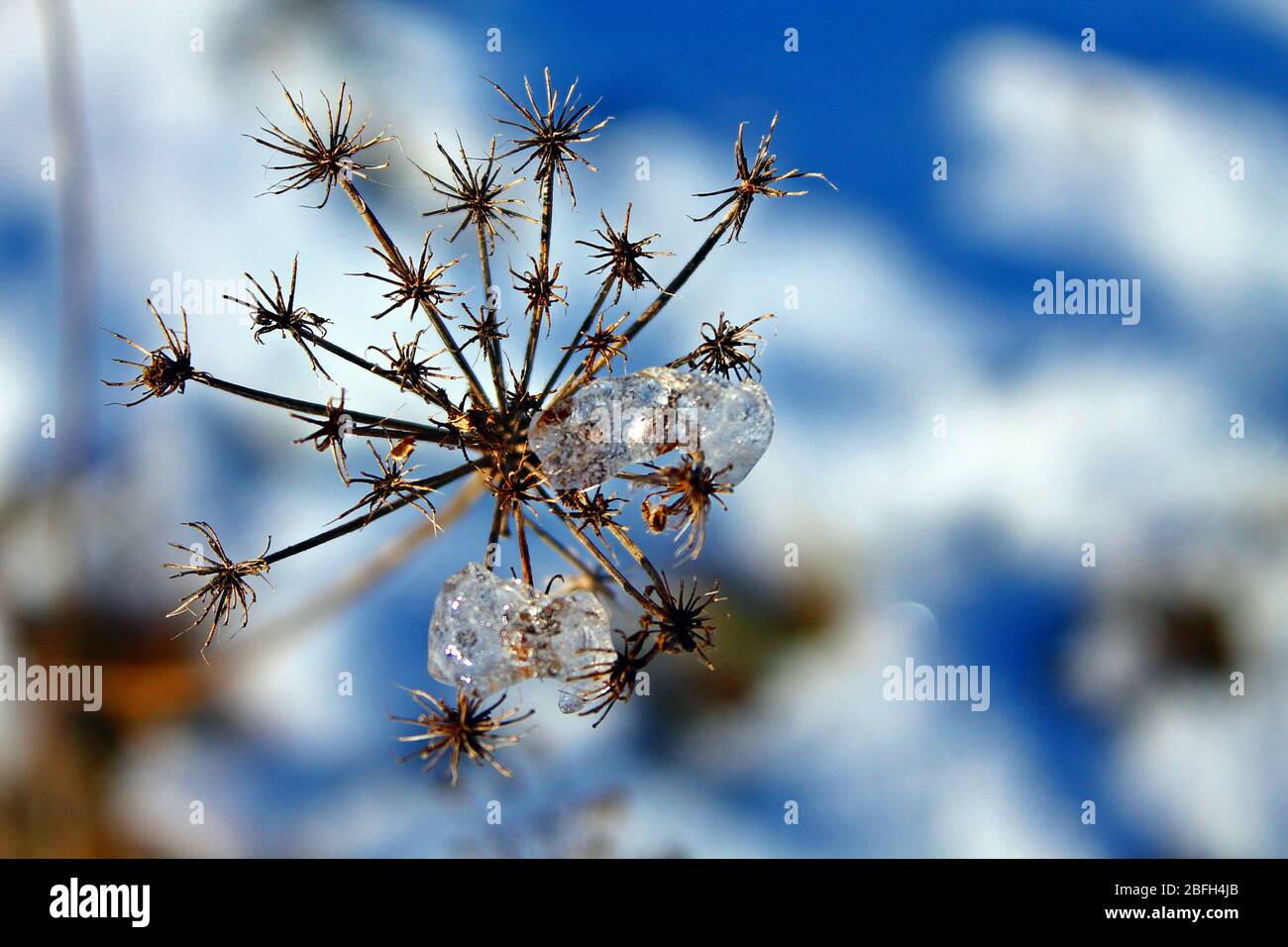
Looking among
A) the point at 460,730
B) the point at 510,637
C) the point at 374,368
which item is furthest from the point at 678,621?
the point at 374,368

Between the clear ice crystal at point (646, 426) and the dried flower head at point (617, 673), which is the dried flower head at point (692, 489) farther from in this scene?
A: the dried flower head at point (617, 673)

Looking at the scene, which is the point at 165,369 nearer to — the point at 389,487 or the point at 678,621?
the point at 389,487

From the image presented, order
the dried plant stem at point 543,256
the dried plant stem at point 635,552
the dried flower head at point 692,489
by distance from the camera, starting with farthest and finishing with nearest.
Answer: the dried plant stem at point 543,256, the dried plant stem at point 635,552, the dried flower head at point 692,489

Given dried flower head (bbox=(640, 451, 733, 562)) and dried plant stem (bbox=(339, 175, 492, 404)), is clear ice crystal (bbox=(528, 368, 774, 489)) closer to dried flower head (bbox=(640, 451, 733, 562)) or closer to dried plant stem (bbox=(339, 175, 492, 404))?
dried flower head (bbox=(640, 451, 733, 562))

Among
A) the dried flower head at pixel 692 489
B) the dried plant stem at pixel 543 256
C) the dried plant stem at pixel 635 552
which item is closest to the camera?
the dried flower head at pixel 692 489

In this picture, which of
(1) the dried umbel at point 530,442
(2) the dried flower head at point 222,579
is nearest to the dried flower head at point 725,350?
(1) the dried umbel at point 530,442
